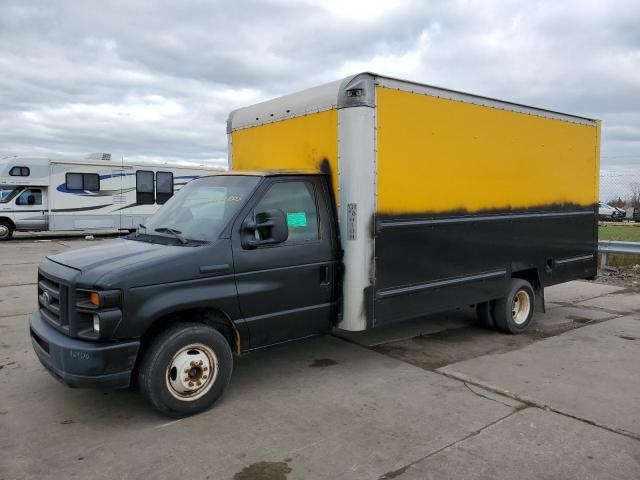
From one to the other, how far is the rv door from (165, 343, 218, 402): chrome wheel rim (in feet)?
58.6

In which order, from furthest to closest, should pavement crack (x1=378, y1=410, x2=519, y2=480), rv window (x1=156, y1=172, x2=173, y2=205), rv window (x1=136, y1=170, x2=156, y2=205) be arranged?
rv window (x1=156, y1=172, x2=173, y2=205) < rv window (x1=136, y1=170, x2=156, y2=205) < pavement crack (x1=378, y1=410, x2=519, y2=480)

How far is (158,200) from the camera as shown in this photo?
72.8 ft

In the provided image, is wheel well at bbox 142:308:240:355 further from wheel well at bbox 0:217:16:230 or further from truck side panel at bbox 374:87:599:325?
wheel well at bbox 0:217:16:230

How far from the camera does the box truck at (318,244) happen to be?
4105 millimetres

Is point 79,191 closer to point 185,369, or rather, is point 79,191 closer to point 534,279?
point 534,279

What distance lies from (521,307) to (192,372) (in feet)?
15.5

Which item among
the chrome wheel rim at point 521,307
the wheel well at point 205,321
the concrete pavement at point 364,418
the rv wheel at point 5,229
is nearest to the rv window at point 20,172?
the rv wheel at point 5,229

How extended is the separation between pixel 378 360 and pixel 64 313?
10.4 feet

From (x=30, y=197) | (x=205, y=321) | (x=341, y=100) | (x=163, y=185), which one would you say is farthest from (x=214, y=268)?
(x=163, y=185)

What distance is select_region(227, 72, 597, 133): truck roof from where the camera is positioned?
197 inches

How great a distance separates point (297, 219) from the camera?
5023mm

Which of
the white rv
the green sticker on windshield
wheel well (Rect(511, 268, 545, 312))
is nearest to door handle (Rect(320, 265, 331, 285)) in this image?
the green sticker on windshield

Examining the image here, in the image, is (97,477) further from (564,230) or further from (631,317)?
(631,317)

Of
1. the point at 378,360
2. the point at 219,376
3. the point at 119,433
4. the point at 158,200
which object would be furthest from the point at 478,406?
the point at 158,200
